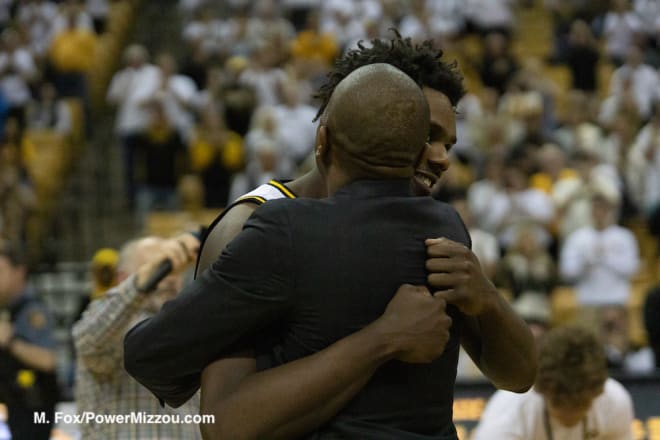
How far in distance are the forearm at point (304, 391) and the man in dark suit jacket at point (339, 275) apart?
5cm

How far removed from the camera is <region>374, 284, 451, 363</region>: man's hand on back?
2.89m

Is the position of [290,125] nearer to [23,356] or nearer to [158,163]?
[158,163]

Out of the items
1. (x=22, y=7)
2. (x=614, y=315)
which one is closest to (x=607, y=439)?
(x=614, y=315)

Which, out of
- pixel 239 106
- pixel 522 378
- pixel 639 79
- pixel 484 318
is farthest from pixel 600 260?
pixel 484 318

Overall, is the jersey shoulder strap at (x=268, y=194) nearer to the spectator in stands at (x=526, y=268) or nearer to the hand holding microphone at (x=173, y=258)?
the hand holding microphone at (x=173, y=258)

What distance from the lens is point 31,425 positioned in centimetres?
589

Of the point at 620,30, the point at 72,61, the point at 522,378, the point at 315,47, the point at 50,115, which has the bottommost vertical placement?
the point at 50,115

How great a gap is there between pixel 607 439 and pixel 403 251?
240cm

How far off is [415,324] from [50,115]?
14725 millimetres

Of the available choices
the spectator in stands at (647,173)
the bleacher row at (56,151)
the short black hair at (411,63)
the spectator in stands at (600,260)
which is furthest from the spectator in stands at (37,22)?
the short black hair at (411,63)

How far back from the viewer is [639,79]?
16750 mm

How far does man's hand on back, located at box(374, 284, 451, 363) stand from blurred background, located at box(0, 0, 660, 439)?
22.1ft

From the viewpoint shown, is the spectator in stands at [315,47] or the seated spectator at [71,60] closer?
the spectator in stands at [315,47]

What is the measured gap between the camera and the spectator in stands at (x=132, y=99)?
53.4 feet
